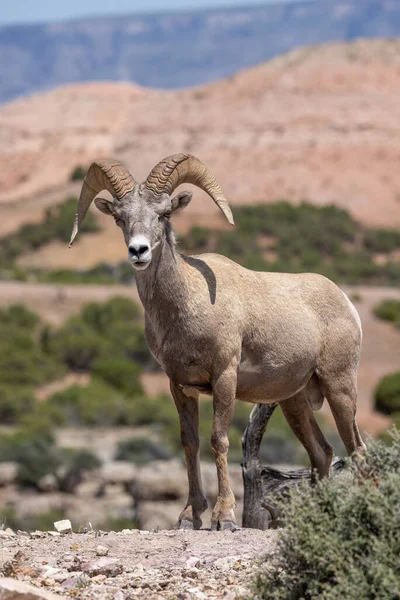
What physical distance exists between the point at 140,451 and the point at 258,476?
20.1 m

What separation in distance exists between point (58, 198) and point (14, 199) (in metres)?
7.03

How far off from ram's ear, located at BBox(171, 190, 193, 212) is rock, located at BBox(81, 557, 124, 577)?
2854mm

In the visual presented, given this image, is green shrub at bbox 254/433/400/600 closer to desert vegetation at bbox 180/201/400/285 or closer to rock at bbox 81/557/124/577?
rock at bbox 81/557/124/577

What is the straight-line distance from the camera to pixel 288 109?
88.7m

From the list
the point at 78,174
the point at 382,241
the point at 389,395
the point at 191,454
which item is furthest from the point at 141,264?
the point at 78,174

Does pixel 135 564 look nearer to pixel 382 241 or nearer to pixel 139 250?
pixel 139 250

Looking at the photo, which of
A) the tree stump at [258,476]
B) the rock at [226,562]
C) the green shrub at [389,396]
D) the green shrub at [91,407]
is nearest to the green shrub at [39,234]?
the green shrub at [91,407]

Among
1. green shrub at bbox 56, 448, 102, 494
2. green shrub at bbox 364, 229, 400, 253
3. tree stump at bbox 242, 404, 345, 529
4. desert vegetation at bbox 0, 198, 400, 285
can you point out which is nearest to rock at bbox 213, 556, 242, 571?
tree stump at bbox 242, 404, 345, 529

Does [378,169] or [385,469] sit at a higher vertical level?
[385,469]

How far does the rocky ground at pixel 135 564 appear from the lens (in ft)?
21.6

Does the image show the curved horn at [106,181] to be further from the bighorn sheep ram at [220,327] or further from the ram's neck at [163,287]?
the ram's neck at [163,287]

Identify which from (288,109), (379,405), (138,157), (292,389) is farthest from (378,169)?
(292,389)

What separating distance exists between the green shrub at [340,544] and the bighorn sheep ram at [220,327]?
246 cm

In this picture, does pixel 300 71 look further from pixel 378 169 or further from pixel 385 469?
pixel 385 469
